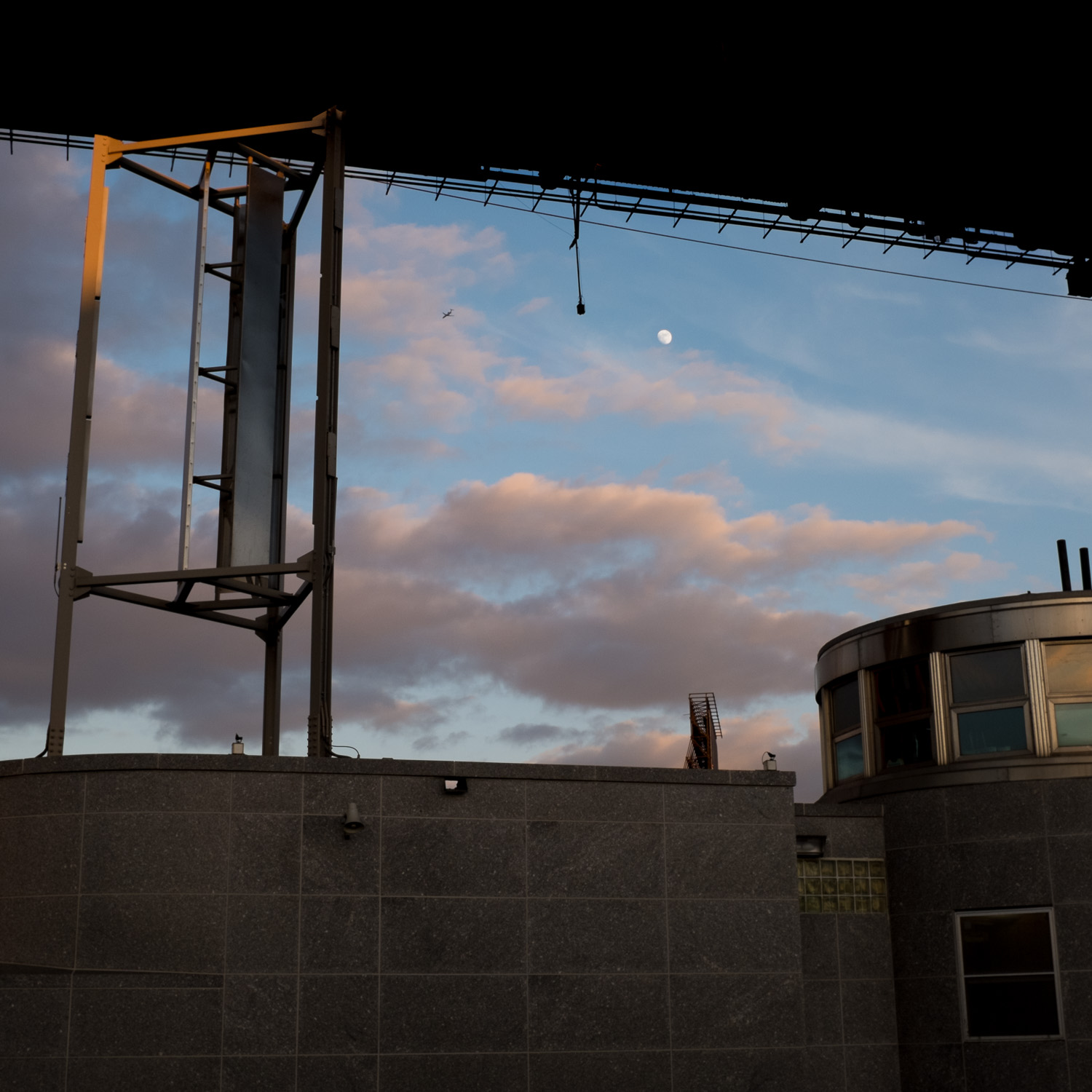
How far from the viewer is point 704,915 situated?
1628cm

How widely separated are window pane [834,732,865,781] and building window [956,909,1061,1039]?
3.00 metres

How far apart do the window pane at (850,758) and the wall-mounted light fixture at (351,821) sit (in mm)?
8478

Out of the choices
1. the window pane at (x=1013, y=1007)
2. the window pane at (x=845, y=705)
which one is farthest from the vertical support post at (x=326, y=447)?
the window pane at (x=1013, y=1007)

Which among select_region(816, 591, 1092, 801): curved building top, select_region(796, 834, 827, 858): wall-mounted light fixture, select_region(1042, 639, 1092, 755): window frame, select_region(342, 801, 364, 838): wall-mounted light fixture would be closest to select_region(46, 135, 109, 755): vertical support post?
select_region(342, 801, 364, 838): wall-mounted light fixture

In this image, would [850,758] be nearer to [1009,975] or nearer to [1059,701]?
[1059,701]

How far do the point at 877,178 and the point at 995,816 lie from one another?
2096cm

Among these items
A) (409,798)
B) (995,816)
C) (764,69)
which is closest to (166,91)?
(764,69)

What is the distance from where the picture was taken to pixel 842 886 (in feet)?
61.6

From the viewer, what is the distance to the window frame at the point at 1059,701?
60.9ft

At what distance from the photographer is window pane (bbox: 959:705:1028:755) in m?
18.9

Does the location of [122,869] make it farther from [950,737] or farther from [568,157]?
[568,157]

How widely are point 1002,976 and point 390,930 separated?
8.05 meters

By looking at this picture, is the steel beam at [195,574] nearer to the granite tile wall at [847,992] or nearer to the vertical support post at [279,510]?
the vertical support post at [279,510]

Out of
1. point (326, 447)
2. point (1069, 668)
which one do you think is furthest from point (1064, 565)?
point (326, 447)
